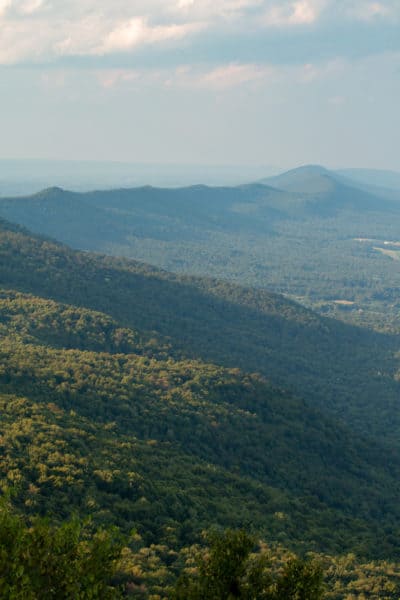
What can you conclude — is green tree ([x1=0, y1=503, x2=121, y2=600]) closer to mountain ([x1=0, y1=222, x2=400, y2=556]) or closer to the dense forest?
the dense forest

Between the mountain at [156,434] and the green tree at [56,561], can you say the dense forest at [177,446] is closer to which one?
the green tree at [56,561]

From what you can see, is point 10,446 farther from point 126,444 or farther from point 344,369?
point 344,369

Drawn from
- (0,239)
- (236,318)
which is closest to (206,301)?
(236,318)

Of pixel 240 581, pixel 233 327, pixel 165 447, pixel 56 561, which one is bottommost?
pixel 233 327

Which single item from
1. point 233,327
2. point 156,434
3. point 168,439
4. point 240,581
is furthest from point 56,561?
point 233,327

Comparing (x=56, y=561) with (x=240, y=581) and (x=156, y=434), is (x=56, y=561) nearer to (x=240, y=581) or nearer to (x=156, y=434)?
(x=240, y=581)

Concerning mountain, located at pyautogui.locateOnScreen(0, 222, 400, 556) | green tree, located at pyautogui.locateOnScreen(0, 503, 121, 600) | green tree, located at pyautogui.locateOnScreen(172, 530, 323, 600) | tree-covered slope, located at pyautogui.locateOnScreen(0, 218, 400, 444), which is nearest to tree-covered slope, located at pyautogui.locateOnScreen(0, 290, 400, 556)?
mountain, located at pyautogui.locateOnScreen(0, 222, 400, 556)
